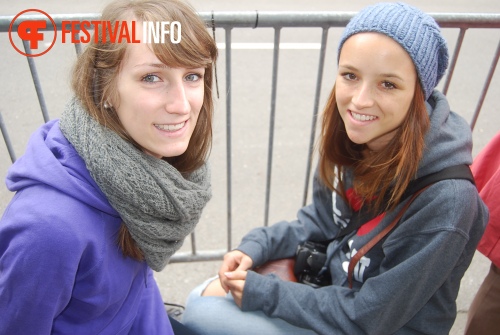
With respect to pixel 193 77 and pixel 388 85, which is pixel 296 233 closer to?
pixel 388 85

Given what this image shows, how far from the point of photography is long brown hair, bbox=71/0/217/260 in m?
1.24

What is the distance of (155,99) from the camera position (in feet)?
4.18

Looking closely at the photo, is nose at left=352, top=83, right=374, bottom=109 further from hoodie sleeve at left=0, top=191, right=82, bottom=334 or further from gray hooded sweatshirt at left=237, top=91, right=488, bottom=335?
hoodie sleeve at left=0, top=191, right=82, bottom=334

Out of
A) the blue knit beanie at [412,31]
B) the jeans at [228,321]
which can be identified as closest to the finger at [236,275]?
the jeans at [228,321]

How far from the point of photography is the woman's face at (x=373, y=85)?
1.42 meters

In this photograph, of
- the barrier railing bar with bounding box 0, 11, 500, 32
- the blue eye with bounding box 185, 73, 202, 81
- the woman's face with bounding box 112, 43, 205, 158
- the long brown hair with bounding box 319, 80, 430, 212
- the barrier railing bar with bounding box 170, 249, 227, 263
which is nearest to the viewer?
the woman's face with bounding box 112, 43, 205, 158

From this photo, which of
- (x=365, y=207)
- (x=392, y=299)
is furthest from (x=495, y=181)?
(x=392, y=299)

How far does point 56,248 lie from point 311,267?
3.66ft

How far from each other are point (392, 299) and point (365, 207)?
14.4 inches

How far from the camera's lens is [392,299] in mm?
1519

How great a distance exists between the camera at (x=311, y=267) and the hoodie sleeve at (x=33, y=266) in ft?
3.27


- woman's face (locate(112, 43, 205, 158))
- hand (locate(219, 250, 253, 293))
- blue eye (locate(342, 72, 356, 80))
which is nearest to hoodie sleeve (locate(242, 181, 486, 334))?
hand (locate(219, 250, 253, 293))

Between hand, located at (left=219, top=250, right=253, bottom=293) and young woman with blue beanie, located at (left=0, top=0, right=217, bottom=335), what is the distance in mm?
475

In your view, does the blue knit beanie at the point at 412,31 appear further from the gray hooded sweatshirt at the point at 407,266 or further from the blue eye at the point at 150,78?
the blue eye at the point at 150,78
